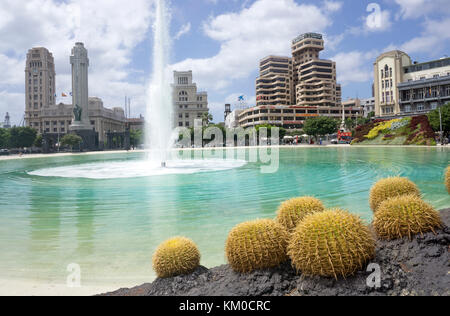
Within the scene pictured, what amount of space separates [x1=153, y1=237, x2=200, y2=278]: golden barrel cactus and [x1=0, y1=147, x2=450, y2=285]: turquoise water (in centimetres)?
129

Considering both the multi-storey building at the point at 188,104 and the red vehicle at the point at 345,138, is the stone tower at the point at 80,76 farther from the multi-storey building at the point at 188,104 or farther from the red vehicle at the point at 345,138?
the red vehicle at the point at 345,138

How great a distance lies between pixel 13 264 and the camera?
7.15 metres

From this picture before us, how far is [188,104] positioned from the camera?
161000mm

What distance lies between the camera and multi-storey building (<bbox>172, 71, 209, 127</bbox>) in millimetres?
159625

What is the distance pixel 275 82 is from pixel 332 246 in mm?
172638

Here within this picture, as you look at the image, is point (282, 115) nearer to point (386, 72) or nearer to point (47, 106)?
point (386, 72)

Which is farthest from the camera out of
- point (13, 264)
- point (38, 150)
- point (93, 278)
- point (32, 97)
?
point (32, 97)

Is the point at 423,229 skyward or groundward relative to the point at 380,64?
groundward

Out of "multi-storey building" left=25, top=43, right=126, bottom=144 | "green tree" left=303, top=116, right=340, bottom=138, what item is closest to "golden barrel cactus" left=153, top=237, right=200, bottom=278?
"green tree" left=303, top=116, right=340, bottom=138

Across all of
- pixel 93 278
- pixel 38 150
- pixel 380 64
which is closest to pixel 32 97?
pixel 38 150

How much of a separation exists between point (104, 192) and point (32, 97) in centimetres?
19131

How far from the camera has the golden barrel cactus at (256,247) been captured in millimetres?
4824
